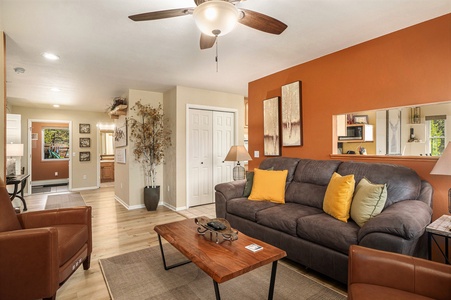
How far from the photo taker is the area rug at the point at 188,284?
197 cm

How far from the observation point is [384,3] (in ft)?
6.77

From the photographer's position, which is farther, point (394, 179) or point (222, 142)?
point (222, 142)

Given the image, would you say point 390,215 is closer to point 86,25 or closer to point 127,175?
point 86,25

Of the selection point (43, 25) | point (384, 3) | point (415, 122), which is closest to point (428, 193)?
point (384, 3)

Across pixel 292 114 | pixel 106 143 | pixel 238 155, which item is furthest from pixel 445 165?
pixel 106 143

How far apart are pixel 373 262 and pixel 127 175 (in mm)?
4603

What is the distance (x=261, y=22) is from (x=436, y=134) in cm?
399

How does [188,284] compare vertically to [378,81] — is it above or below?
below

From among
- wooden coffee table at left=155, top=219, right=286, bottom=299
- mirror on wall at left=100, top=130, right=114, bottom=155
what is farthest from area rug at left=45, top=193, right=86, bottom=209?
wooden coffee table at left=155, top=219, right=286, bottom=299

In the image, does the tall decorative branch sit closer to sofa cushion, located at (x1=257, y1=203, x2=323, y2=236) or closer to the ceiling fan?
sofa cushion, located at (x1=257, y1=203, x2=323, y2=236)

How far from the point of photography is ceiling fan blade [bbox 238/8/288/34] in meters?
1.71

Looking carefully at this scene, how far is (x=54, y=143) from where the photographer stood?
8445 millimetres

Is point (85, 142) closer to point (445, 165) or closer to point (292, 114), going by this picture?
point (292, 114)

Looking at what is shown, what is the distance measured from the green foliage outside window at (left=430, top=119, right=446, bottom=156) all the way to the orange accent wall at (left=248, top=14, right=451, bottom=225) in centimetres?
213
